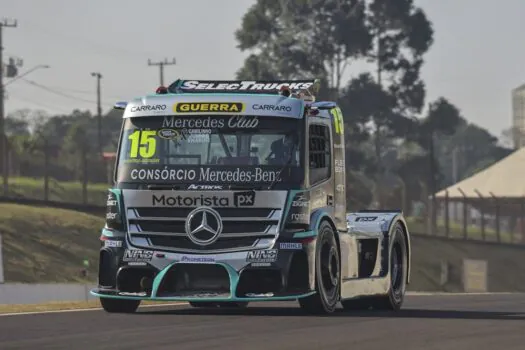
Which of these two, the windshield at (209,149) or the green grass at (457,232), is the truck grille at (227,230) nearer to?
the windshield at (209,149)

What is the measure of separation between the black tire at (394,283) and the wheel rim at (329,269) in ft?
8.12

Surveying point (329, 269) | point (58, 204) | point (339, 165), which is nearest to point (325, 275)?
point (329, 269)

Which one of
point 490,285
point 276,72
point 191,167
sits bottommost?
point 490,285

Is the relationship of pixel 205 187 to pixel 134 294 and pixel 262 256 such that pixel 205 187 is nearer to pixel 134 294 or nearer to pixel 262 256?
pixel 262 256

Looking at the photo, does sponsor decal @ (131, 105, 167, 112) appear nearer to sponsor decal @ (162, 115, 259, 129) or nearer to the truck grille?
sponsor decal @ (162, 115, 259, 129)

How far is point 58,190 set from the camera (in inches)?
3226

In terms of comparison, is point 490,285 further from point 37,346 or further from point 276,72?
point 37,346

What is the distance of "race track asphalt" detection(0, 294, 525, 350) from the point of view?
1328 centimetres

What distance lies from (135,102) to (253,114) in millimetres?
1584

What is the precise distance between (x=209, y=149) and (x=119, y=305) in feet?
7.99

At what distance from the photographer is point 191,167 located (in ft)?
58.3

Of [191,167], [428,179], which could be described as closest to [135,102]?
[191,167]

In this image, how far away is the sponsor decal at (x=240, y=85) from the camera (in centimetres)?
1895

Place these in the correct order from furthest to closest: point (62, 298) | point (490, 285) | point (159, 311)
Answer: point (490, 285), point (62, 298), point (159, 311)
